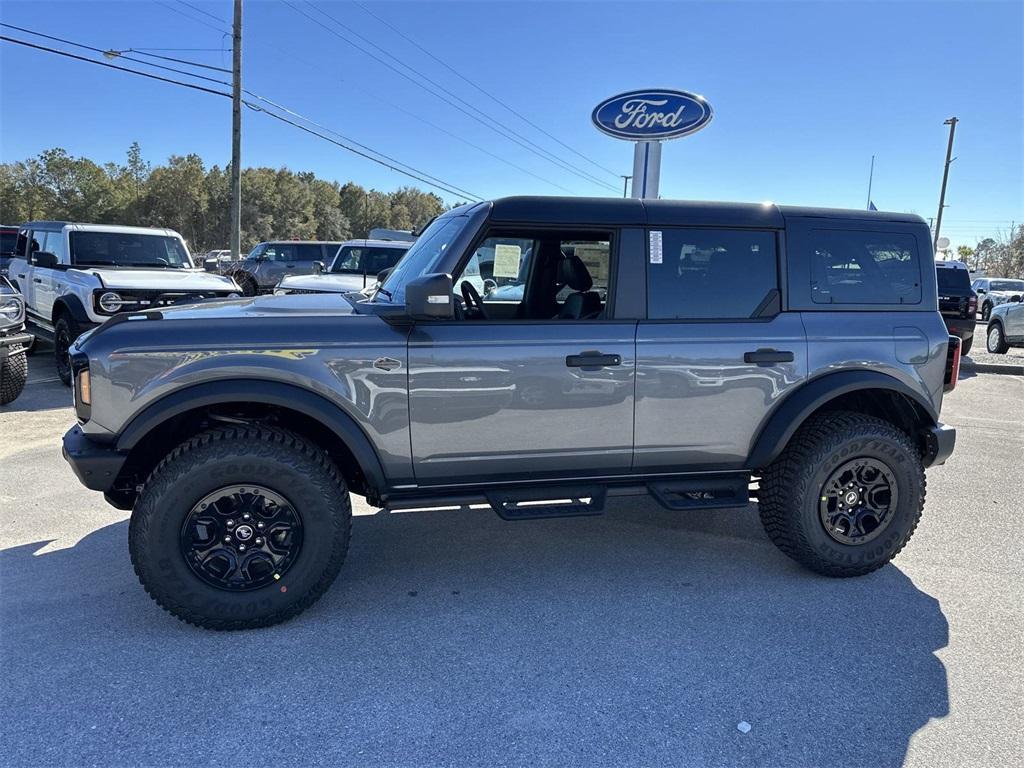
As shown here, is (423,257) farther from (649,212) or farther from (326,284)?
(326,284)

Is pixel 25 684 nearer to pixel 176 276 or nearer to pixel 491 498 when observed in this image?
pixel 491 498

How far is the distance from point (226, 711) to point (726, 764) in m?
1.82

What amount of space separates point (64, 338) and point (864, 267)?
8.95 meters

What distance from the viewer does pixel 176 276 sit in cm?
888

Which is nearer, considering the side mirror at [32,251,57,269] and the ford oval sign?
the side mirror at [32,251,57,269]

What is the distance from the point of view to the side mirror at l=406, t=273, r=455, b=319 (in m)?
2.99

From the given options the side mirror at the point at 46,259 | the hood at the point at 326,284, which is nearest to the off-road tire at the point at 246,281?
the hood at the point at 326,284

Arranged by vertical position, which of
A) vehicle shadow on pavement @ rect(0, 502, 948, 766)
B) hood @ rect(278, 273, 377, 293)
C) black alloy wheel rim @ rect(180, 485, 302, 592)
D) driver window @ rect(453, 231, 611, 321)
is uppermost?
hood @ rect(278, 273, 377, 293)

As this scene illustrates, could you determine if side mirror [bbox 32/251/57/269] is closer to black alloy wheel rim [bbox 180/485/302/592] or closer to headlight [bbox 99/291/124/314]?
headlight [bbox 99/291/124/314]

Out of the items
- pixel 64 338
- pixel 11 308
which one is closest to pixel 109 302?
pixel 11 308

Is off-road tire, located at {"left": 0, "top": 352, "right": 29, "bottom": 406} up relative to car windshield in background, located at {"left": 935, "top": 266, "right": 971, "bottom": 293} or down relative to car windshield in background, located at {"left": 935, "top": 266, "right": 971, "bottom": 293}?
down

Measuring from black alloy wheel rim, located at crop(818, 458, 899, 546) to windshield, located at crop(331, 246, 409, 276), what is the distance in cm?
929

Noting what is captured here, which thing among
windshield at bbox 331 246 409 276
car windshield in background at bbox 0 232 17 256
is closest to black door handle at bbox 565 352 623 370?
windshield at bbox 331 246 409 276

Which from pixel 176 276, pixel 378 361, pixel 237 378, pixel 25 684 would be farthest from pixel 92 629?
pixel 176 276
